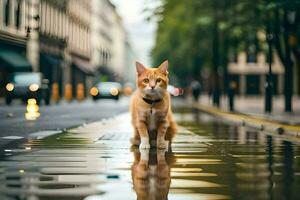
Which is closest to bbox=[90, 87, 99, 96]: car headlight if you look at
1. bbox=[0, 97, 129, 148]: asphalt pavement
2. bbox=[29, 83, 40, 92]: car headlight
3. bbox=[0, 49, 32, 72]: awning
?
bbox=[0, 49, 32, 72]: awning

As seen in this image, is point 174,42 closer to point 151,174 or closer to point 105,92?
point 105,92

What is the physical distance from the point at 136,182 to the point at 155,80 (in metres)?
4.01

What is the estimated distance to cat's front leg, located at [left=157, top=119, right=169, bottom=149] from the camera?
13.1 metres

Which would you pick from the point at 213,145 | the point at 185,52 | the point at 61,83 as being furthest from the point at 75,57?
the point at 213,145

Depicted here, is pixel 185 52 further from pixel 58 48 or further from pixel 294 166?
pixel 294 166

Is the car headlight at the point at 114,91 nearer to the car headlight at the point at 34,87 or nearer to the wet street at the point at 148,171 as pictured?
the car headlight at the point at 34,87

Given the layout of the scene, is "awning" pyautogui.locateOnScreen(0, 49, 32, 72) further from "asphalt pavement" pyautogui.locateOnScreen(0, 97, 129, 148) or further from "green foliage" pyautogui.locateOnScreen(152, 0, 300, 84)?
"asphalt pavement" pyautogui.locateOnScreen(0, 97, 129, 148)

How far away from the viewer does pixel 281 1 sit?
30141 millimetres

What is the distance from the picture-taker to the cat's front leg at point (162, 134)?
515 inches

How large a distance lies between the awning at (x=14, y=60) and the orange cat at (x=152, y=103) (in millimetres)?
40294

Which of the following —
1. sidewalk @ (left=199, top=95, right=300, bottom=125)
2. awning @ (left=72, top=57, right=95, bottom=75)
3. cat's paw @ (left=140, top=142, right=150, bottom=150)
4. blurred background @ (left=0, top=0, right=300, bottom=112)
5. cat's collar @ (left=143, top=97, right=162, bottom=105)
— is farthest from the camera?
awning @ (left=72, top=57, right=95, bottom=75)

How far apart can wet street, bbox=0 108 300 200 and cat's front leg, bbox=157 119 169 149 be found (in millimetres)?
218

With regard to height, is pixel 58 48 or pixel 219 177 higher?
pixel 58 48

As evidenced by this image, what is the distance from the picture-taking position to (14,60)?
54.5 metres
